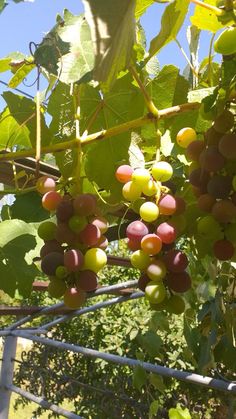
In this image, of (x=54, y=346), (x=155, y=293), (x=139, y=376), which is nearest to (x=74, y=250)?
(x=155, y=293)

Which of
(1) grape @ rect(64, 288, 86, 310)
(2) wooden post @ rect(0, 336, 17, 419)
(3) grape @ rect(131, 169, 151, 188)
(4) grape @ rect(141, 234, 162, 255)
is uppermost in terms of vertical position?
(3) grape @ rect(131, 169, 151, 188)

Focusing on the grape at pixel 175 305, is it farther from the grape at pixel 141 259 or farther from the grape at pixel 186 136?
the grape at pixel 186 136

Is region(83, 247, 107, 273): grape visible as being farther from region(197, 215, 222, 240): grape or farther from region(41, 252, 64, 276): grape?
region(197, 215, 222, 240): grape

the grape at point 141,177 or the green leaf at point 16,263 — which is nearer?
the grape at point 141,177

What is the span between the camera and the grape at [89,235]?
0.73 meters

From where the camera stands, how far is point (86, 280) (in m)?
0.70

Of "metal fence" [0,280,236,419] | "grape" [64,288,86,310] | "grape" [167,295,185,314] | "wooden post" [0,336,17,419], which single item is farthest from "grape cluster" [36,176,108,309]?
"wooden post" [0,336,17,419]

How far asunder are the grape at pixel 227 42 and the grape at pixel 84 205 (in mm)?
251

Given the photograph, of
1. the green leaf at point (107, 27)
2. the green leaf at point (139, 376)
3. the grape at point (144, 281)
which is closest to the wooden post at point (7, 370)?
the green leaf at point (139, 376)

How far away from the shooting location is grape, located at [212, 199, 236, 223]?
62cm

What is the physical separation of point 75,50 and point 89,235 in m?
0.24

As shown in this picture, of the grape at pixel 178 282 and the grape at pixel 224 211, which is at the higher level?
the grape at pixel 224 211

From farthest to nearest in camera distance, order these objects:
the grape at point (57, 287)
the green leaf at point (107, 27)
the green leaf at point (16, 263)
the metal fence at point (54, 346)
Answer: the metal fence at point (54, 346), the green leaf at point (16, 263), the grape at point (57, 287), the green leaf at point (107, 27)

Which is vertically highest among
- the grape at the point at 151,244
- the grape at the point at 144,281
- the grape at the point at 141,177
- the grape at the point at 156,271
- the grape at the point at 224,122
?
the grape at the point at 224,122
